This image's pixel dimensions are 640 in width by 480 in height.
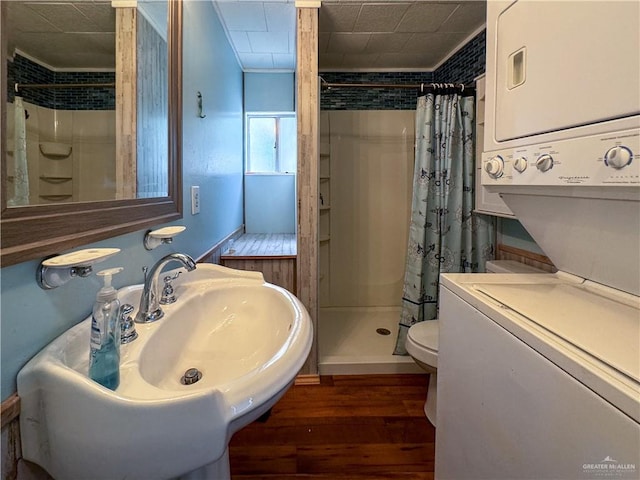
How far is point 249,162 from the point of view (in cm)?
317

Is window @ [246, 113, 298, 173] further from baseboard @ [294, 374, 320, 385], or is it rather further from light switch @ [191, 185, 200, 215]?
baseboard @ [294, 374, 320, 385]

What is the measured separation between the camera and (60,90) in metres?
0.69

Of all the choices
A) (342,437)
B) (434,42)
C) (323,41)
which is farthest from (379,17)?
(342,437)

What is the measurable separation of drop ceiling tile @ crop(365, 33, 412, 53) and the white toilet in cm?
178

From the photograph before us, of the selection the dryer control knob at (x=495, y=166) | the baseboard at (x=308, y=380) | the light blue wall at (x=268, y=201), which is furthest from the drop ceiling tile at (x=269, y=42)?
the baseboard at (x=308, y=380)

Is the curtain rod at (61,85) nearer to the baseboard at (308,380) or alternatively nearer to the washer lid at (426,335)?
the washer lid at (426,335)

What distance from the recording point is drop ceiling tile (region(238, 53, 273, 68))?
266 cm

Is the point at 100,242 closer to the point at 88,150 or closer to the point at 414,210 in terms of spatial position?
the point at 88,150

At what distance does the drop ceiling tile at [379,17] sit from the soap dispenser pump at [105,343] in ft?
7.02

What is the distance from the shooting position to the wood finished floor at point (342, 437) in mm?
1378

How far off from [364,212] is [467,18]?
5.44 ft

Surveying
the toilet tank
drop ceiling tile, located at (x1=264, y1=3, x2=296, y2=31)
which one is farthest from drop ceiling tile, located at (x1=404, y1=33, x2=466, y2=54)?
the toilet tank

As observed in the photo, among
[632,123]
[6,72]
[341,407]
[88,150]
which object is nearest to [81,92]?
[88,150]

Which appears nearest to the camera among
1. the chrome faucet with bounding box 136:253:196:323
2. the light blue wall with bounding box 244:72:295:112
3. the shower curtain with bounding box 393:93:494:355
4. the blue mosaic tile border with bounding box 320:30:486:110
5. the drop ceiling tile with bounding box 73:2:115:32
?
the drop ceiling tile with bounding box 73:2:115:32
